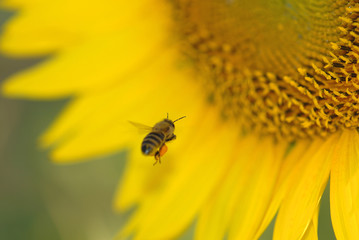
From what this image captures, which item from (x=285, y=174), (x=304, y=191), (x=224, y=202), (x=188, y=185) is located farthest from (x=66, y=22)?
(x=304, y=191)

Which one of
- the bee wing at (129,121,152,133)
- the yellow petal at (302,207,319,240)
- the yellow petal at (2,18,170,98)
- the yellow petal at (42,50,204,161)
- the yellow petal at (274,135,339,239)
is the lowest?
the yellow petal at (302,207,319,240)

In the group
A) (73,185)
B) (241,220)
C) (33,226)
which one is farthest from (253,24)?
(33,226)

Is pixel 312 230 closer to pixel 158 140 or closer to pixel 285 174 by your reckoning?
pixel 285 174

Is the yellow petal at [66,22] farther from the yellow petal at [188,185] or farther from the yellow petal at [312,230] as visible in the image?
the yellow petal at [312,230]

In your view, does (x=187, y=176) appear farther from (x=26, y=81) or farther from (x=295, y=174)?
(x=26, y=81)

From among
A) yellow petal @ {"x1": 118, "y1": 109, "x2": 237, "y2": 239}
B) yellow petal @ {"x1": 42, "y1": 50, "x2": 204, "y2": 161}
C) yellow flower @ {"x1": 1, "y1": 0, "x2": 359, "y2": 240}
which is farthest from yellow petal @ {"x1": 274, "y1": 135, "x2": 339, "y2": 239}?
yellow petal @ {"x1": 42, "y1": 50, "x2": 204, "y2": 161}

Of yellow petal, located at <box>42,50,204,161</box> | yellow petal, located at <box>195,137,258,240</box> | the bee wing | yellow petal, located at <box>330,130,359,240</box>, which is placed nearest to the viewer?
yellow petal, located at <box>330,130,359,240</box>

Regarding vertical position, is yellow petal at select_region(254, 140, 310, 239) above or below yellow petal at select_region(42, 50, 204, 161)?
below

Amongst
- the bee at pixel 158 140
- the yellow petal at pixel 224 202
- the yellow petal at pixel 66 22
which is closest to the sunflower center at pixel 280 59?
the yellow petal at pixel 224 202

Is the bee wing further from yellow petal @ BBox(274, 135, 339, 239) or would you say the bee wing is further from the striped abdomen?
yellow petal @ BBox(274, 135, 339, 239)
